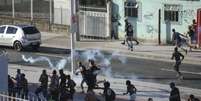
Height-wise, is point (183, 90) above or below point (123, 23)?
below

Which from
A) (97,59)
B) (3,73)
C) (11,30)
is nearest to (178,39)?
(97,59)

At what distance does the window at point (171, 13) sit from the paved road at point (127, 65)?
14.0 ft

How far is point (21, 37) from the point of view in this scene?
117 feet

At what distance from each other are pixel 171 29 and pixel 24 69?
9.99 metres

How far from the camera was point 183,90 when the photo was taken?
25922 mm

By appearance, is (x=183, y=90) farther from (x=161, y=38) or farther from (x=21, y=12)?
(x=21, y=12)

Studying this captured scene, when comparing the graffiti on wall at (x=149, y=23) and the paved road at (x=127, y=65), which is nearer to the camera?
the paved road at (x=127, y=65)

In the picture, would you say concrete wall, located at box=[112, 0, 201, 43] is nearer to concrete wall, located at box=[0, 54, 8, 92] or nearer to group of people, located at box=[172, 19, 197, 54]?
group of people, located at box=[172, 19, 197, 54]

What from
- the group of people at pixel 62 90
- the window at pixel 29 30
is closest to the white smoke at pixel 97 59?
the window at pixel 29 30

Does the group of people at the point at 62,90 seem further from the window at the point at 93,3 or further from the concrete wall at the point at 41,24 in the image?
the concrete wall at the point at 41,24

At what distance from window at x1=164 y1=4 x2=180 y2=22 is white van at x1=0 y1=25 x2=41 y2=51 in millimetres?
7221

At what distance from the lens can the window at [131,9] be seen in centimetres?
3822

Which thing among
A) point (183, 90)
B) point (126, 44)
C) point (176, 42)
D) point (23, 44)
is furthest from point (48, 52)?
point (183, 90)

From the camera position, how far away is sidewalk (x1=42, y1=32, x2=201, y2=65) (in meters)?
33.4
